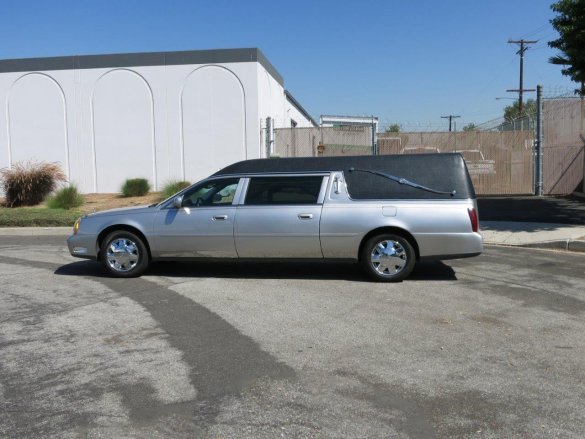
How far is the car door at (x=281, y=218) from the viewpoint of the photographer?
807 centimetres

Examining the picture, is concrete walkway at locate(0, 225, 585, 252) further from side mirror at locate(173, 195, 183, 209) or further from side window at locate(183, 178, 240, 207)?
side mirror at locate(173, 195, 183, 209)

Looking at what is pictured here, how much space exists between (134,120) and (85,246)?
14812mm

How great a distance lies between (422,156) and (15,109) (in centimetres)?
2021

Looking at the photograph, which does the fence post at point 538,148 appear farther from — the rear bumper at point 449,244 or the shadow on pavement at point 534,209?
the rear bumper at point 449,244

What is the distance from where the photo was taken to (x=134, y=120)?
22438 mm

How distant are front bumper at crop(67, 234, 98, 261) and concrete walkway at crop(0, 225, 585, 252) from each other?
5.83 m

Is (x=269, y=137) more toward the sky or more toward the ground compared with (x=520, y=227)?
more toward the sky

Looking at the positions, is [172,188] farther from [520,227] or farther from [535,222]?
[535,222]

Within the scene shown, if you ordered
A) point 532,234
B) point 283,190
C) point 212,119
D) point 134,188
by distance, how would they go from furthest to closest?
1. point 212,119
2. point 134,188
3. point 532,234
4. point 283,190

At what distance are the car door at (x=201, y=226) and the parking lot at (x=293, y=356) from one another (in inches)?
17.8

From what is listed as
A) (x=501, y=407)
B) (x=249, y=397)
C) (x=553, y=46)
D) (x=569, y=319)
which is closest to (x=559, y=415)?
(x=501, y=407)

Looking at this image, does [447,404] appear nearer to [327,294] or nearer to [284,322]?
[284,322]

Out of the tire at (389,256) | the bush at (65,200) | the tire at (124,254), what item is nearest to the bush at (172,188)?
the bush at (65,200)

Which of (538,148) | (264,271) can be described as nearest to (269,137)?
(538,148)
